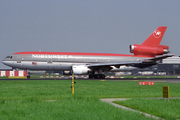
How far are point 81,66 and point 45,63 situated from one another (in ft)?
20.9

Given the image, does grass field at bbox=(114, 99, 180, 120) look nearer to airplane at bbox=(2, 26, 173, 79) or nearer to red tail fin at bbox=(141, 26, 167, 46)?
airplane at bbox=(2, 26, 173, 79)

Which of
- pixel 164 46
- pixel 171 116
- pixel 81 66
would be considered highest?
pixel 164 46

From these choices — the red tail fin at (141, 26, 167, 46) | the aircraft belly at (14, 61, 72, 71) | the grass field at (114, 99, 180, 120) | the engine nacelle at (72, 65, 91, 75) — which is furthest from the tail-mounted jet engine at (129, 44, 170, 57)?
the grass field at (114, 99, 180, 120)

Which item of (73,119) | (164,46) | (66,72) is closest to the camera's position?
(73,119)

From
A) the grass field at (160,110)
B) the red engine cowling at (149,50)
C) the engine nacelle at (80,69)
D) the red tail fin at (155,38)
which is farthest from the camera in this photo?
the red tail fin at (155,38)

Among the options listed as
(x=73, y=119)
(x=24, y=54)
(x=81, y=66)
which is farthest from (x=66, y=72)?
(x=73, y=119)

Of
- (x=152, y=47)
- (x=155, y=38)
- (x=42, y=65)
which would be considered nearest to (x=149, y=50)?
(x=152, y=47)

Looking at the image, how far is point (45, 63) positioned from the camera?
45031 millimetres

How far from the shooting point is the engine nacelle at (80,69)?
44031 millimetres

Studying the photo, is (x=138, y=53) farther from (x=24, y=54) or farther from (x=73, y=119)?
(x=73, y=119)

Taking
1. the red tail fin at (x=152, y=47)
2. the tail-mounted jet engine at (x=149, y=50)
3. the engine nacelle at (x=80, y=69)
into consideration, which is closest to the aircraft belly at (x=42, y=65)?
the engine nacelle at (x=80, y=69)

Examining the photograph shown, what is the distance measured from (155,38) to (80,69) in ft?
56.7

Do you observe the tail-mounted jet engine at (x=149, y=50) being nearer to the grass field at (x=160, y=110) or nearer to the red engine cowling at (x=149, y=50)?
the red engine cowling at (x=149, y=50)

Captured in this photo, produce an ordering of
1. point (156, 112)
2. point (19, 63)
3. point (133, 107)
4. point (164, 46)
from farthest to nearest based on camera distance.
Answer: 1. point (164, 46)
2. point (19, 63)
3. point (133, 107)
4. point (156, 112)
